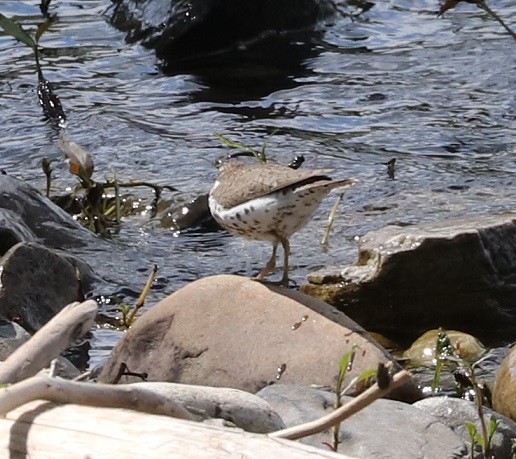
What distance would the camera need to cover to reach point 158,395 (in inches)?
135

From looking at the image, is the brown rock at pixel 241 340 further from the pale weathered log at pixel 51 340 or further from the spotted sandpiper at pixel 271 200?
the pale weathered log at pixel 51 340

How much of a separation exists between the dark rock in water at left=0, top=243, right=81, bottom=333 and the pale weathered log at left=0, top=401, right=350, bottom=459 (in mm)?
2802

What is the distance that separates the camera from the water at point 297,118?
8109 mm

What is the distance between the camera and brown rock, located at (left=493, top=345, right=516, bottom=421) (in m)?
5.21

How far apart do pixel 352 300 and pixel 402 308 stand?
27cm

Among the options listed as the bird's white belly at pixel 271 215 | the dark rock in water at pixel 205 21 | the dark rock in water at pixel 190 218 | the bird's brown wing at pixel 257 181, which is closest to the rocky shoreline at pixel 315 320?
the bird's white belly at pixel 271 215

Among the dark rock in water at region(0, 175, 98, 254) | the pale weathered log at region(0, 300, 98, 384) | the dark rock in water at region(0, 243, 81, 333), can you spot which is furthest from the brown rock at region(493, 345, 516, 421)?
the dark rock in water at region(0, 175, 98, 254)

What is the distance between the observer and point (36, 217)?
736 centimetres

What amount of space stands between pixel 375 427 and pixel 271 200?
154 centimetres

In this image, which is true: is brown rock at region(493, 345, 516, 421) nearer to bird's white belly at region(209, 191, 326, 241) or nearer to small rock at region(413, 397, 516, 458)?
small rock at region(413, 397, 516, 458)

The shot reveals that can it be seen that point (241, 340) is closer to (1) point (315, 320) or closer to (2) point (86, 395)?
(1) point (315, 320)

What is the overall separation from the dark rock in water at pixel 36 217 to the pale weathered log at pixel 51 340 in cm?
345

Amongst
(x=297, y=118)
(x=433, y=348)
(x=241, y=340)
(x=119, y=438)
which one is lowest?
(x=297, y=118)

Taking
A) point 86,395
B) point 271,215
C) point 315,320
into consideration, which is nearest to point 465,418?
point 315,320
